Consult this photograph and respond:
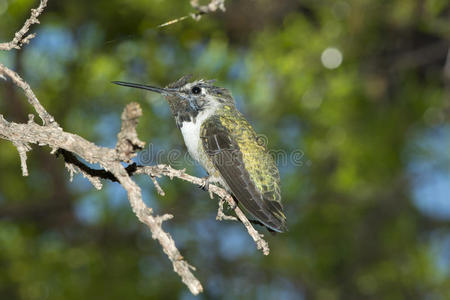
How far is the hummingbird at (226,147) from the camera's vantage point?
10.8ft

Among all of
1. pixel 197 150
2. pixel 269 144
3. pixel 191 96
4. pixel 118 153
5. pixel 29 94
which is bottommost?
Result: pixel 118 153

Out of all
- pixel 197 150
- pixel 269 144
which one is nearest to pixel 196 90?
pixel 197 150

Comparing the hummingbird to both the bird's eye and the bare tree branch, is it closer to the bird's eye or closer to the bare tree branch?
the bird's eye

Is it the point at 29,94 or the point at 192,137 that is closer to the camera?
the point at 29,94

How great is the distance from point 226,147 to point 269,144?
7.46 ft

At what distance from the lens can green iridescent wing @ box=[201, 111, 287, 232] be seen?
10.6 feet

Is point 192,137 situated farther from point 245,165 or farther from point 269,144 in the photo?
point 269,144

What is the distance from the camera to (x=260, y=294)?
7379 millimetres

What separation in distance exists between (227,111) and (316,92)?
2551mm

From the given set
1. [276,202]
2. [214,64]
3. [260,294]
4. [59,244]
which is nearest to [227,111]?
[276,202]

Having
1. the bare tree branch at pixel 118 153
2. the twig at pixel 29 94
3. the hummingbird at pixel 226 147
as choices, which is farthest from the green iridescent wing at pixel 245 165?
the twig at pixel 29 94

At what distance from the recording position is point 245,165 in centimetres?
365

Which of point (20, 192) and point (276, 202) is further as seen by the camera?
point (20, 192)

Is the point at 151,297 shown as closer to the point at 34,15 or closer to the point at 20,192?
the point at 20,192
